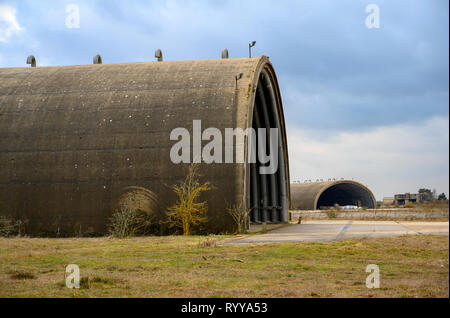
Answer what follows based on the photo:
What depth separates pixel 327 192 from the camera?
94.8 meters

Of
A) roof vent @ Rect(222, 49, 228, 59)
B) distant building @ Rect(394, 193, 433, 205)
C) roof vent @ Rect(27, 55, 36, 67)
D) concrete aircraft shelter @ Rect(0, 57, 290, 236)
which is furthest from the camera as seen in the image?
distant building @ Rect(394, 193, 433, 205)

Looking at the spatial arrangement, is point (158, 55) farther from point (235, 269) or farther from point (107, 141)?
point (235, 269)

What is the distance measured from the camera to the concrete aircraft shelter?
2414 cm

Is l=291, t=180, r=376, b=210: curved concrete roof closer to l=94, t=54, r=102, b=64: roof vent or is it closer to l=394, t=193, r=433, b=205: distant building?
l=394, t=193, r=433, b=205: distant building

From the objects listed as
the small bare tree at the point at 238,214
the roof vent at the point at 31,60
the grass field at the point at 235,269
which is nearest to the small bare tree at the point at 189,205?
the small bare tree at the point at 238,214

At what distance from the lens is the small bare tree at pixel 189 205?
23.3 metres

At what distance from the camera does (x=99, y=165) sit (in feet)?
81.3

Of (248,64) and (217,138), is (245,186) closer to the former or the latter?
A: (217,138)

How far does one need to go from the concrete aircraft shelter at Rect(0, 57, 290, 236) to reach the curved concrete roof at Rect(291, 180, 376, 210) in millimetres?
49756

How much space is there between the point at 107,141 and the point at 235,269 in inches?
613

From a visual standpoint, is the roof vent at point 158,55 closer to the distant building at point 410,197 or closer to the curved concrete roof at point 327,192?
the curved concrete roof at point 327,192

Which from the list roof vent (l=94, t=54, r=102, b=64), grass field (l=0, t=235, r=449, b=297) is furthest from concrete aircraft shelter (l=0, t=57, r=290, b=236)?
grass field (l=0, t=235, r=449, b=297)
